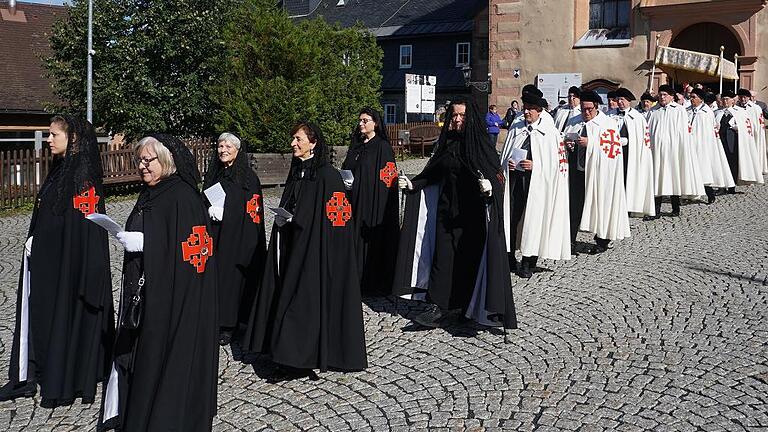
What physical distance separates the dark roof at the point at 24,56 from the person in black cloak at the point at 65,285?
2517cm

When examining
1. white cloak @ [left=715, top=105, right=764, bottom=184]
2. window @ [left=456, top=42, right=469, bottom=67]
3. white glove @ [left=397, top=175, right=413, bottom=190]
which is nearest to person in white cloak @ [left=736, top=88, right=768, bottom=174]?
white cloak @ [left=715, top=105, right=764, bottom=184]

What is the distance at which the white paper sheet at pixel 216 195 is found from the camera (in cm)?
702

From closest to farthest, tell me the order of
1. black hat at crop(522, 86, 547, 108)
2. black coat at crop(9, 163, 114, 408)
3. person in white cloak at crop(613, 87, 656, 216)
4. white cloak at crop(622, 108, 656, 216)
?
black coat at crop(9, 163, 114, 408) < black hat at crop(522, 86, 547, 108) < person in white cloak at crop(613, 87, 656, 216) < white cloak at crop(622, 108, 656, 216)

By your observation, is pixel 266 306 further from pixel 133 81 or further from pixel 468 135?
pixel 133 81

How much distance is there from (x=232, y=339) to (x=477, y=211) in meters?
2.31

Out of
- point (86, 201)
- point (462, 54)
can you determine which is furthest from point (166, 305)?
point (462, 54)

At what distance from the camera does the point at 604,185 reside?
36.4 feet

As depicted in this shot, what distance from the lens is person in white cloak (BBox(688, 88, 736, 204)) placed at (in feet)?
49.0

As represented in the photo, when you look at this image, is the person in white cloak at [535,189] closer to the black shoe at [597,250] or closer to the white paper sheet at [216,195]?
the black shoe at [597,250]

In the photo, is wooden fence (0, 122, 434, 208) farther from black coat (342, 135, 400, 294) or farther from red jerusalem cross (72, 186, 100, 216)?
red jerusalem cross (72, 186, 100, 216)

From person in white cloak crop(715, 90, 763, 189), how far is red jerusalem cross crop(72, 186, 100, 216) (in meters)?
13.2

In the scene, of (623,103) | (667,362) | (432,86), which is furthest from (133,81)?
(667,362)

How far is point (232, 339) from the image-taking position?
7125mm

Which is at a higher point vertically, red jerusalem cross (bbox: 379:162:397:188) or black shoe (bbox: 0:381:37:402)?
red jerusalem cross (bbox: 379:162:397:188)
